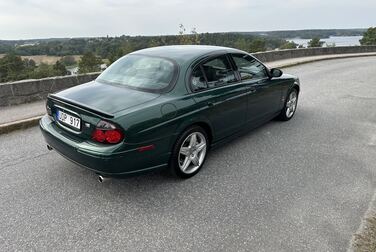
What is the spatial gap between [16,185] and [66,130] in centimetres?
90

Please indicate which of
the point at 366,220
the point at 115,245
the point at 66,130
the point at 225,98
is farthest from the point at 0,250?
the point at 366,220

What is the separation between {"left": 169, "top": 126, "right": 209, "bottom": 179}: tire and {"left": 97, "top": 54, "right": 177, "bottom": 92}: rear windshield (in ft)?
2.02

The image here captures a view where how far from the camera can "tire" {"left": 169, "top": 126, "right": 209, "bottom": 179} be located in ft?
10.9

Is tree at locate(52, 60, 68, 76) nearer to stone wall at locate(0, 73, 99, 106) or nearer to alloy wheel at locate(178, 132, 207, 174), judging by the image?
stone wall at locate(0, 73, 99, 106)

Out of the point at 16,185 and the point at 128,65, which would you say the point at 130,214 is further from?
the point at 128,65

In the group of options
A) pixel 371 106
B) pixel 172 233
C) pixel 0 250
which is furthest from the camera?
pixel 371 106

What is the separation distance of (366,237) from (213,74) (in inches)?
94.8

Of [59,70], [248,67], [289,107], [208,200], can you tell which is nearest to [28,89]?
[248,67]

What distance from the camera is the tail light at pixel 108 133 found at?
281cm

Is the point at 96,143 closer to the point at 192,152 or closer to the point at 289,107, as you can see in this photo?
the point at 192,152

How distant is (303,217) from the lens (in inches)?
113

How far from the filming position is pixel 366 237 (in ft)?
8.41

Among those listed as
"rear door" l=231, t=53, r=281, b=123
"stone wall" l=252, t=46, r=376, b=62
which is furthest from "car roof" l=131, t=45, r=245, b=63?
"stone wall" l=252, t=46, r=376, b=62

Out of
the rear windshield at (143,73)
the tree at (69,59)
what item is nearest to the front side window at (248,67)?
the rear windshield at (143,73)
